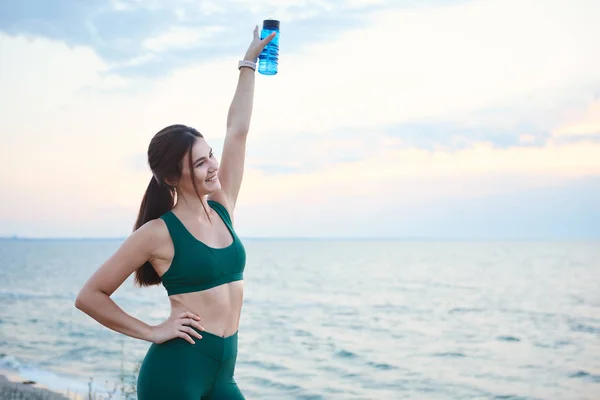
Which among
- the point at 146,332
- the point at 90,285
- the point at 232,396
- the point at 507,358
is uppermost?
the point at 90,285

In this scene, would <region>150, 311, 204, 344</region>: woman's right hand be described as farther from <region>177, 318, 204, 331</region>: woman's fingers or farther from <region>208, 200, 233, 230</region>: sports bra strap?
<region>208, 200, 233, 230</region>: sports bra strap

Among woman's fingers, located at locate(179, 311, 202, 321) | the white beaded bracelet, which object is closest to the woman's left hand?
the white beaded bracelet

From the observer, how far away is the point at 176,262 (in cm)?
298

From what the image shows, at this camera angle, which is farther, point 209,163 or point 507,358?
point 507,358

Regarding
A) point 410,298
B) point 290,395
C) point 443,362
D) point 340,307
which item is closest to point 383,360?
point 443,362

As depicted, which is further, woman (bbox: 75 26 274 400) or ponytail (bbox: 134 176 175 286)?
ponytail (bbox: 134 176 175 286)

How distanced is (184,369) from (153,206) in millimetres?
705

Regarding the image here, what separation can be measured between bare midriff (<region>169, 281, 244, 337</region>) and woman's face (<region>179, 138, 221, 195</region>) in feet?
1.39

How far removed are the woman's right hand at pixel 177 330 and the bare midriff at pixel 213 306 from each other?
0.14 feet

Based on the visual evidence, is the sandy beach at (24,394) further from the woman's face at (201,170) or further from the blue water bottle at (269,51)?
the woman's face at (201,170)

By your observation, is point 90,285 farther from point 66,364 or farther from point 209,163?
point 66,364

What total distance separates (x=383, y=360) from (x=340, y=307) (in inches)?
601

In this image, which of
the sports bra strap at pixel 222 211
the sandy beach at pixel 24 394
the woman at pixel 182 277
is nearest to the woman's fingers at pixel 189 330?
the woman at pixel 182 277

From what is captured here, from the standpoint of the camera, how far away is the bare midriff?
3.00 meters
